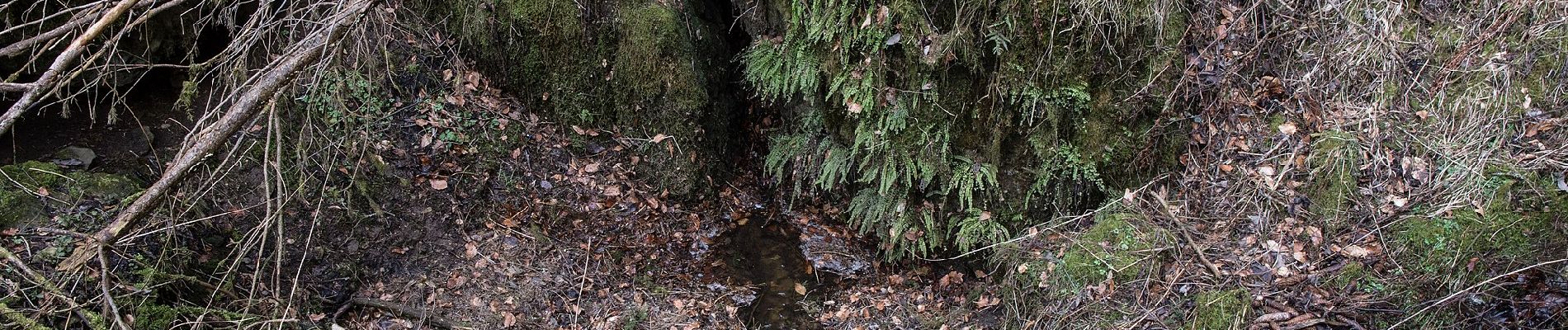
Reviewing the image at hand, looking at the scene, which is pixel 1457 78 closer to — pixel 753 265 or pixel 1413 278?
pixel 1413 278

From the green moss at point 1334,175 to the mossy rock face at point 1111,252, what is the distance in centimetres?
80

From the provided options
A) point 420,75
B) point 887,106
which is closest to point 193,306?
point 420,75

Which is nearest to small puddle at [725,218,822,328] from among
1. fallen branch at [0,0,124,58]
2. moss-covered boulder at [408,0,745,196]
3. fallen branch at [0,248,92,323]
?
moss-covered boulder at [408,0,745,196]

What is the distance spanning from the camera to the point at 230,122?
13.5 feet

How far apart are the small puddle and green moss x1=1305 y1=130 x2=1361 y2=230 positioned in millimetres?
3071

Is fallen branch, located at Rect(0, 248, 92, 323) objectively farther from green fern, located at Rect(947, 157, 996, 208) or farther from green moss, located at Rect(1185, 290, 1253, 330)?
green moss, located at Rect(1185, 290, 1253, 330)

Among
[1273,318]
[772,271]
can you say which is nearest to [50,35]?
[772,271]

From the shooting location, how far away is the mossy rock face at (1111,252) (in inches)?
181

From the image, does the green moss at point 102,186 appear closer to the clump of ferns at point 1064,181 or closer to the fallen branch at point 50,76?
the fallen branch at point 50,76

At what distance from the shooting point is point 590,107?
6246mm

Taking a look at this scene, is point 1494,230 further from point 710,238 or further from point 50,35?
point 50,35

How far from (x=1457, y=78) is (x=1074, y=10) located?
2042mm

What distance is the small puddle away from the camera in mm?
5520

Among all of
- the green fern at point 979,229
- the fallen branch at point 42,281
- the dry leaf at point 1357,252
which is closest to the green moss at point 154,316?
the fallen branch at point 42,281
